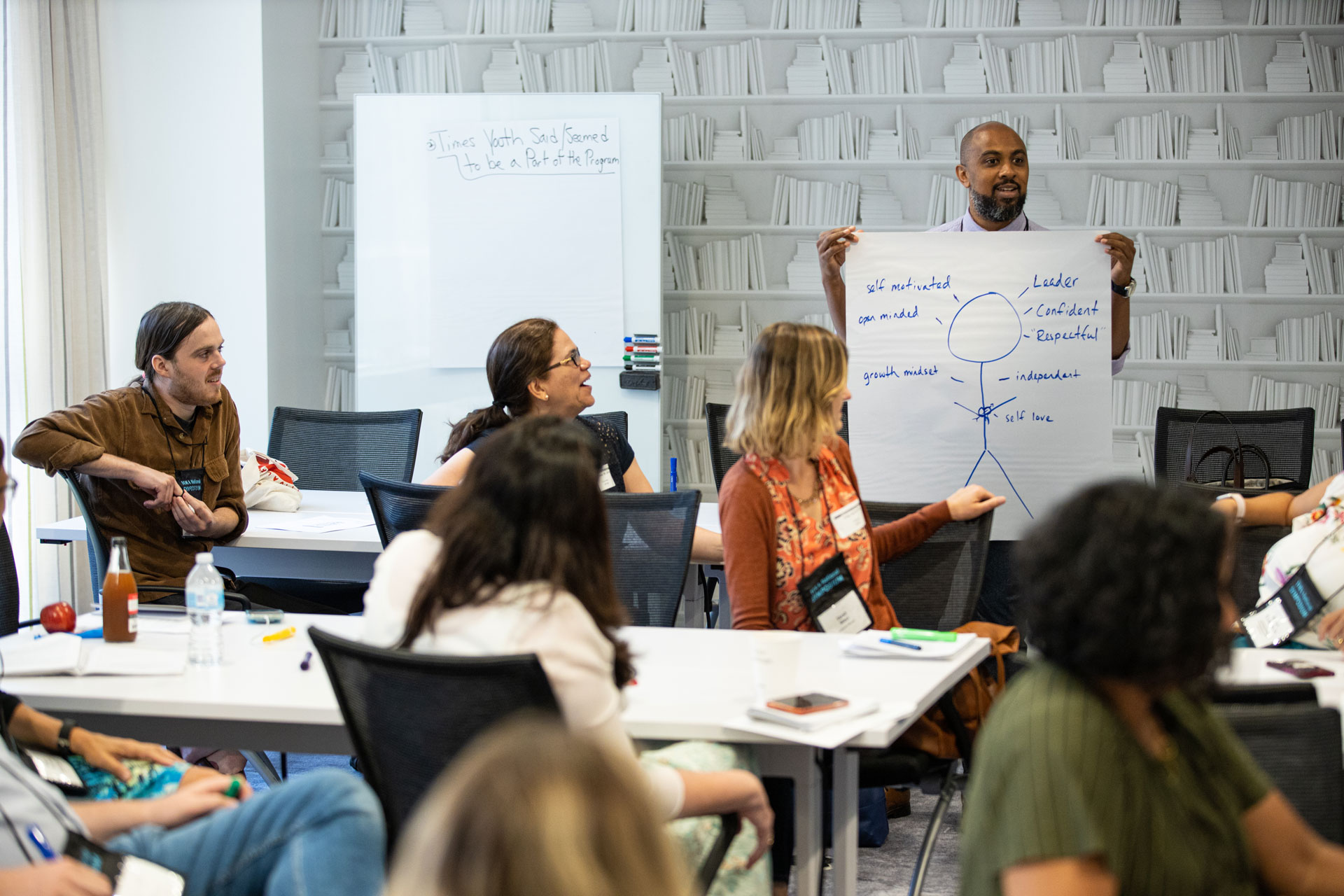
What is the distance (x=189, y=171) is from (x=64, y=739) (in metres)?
4.58

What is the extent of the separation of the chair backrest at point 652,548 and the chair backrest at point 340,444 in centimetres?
191

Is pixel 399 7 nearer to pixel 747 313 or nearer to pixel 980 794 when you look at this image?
pixel 747 313

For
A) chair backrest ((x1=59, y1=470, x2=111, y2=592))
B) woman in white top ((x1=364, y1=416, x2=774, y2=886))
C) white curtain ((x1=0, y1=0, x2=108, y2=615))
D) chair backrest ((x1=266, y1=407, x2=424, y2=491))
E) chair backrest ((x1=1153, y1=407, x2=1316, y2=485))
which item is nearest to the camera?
woman in white top ((x1=364, y1=416, x2=774, y2=886))

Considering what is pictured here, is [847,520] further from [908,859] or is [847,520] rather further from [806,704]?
[908,859]

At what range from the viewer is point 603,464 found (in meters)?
3.18

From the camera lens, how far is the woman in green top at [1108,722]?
1.16 metres

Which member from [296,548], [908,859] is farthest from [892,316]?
[296,548]

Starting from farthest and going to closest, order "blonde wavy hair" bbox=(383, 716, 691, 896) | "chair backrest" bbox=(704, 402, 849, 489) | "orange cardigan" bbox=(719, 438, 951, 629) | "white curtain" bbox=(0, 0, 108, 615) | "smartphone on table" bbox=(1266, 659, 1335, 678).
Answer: "white curtain" bbox=(0, 0, 108, 615)
"chair backrest" bbox=(704, 402, 849, 489)
"orange cardigan" bbox=(719, 438, 951, 629)
"smartphone on table" bbox=(1266, 659, 1335, 678)
"blonde wavy hair" bbox=(383, 716, 691, 896)

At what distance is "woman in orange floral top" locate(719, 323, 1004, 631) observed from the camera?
8.29 feet

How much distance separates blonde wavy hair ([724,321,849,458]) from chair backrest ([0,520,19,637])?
1.69m

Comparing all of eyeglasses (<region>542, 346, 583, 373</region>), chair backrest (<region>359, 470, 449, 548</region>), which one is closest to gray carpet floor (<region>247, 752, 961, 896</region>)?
chair backrest (<region>359, 470, 449, 548</region>)

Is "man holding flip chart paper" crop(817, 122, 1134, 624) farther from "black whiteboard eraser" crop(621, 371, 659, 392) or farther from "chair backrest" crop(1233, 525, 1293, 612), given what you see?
"black whiteboard eraser" crop(621, 371, 659, 392)

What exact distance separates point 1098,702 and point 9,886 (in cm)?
134

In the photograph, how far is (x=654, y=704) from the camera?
1.99 meters
